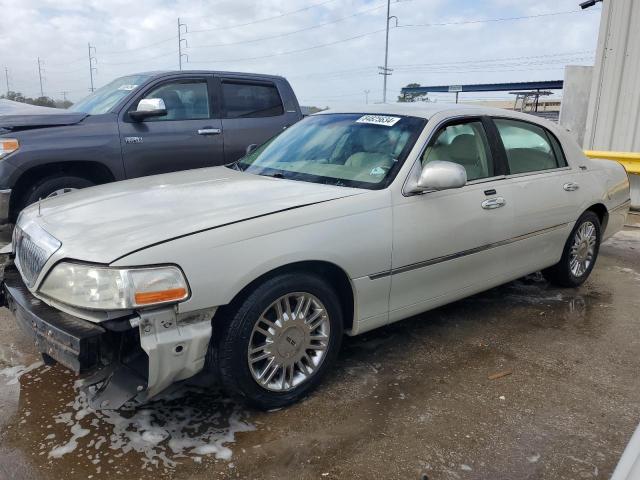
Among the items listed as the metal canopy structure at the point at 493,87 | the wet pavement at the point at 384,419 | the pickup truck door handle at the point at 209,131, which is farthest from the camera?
the metal canopy structure at the point at 493,87

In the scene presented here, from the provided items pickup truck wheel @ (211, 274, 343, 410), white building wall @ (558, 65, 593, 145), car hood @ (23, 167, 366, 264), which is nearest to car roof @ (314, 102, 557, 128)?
car hood @ (23, 167, 366, 264)

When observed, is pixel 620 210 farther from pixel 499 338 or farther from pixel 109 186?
pixel 109 186

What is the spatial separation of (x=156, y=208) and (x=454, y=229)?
1.81 metres

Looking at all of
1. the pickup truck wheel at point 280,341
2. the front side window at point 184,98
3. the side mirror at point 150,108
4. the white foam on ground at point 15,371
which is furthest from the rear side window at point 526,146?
the front side window at point 184,98

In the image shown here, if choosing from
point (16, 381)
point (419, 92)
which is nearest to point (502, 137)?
point (16, 381)

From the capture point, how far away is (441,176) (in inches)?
124

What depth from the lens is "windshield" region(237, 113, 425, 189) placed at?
132 inches

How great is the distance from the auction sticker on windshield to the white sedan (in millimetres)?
27

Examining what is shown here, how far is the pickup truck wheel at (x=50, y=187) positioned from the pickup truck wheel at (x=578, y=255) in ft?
15.1

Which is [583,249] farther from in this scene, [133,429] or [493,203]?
[133,429]

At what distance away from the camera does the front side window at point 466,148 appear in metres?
3.60

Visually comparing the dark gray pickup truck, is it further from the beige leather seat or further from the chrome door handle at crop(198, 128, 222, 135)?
the beige leather seat

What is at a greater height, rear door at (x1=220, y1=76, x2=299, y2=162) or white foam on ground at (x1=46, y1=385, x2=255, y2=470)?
rear door at (x1=220, y1=76, x2=299, y2=162)

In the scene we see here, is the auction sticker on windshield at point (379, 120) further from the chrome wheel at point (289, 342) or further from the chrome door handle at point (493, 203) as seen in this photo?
the chrome wheel at point (289, 342)
